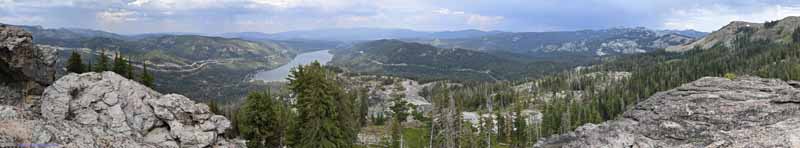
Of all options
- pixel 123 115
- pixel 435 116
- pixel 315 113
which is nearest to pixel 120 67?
pixel 123 115

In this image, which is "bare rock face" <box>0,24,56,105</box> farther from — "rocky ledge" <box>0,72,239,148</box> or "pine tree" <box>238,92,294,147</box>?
"pine tree" <box>238,92,294,147</box>

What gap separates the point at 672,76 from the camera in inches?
7387

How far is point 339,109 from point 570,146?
3065 cm

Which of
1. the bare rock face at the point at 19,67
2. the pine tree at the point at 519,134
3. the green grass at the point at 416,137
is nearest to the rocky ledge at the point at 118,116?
the bare rock face at the point at 19,67

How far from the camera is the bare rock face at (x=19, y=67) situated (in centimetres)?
4116

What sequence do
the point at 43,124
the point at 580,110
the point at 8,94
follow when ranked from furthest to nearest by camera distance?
the point at 580,110
the point at 8,94
the point at 43,124

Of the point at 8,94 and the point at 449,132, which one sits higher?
the point at 8,94

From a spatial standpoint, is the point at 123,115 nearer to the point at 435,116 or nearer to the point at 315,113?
the point at 315,113

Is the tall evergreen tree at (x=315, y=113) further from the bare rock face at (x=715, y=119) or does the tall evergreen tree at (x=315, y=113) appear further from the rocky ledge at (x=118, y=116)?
the bare rock face at (x=715, y=119)

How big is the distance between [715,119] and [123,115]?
1739 inches

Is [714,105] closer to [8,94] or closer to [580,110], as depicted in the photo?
[8,94]

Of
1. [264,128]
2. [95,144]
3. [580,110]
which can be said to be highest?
[95,144]

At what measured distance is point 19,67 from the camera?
1657 inches

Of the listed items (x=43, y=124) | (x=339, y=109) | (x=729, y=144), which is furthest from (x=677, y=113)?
(x=43, y=124)
